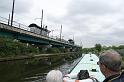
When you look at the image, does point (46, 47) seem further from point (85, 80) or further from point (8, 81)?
point (85, 80)

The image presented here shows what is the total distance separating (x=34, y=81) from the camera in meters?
20.6

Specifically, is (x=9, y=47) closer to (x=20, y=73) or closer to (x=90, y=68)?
(x=20, y=73)

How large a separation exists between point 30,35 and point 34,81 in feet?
88.3

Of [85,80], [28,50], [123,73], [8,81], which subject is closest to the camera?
A: [123,73]

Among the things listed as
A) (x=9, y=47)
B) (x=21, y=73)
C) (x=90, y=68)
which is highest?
(x=9, y=47)

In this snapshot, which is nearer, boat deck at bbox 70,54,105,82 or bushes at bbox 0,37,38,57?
boat deck at bbox 70,54,105,82

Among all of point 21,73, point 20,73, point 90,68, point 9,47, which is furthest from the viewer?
point 9,47

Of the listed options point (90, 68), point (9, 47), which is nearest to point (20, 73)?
point (90, 68)

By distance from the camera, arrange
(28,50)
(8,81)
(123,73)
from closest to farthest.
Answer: (123,73) → (8,81) → (28,50)

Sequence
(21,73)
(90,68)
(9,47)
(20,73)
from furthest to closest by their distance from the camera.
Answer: (9,47), (21,73), (20,73), (90,68)

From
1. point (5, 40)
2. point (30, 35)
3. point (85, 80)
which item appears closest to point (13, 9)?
point (30, 35)

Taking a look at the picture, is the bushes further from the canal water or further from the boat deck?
the boat deck

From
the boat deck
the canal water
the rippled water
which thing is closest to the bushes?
the canal water

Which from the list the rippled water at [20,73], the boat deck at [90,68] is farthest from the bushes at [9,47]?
the boat deck at [90,68]
